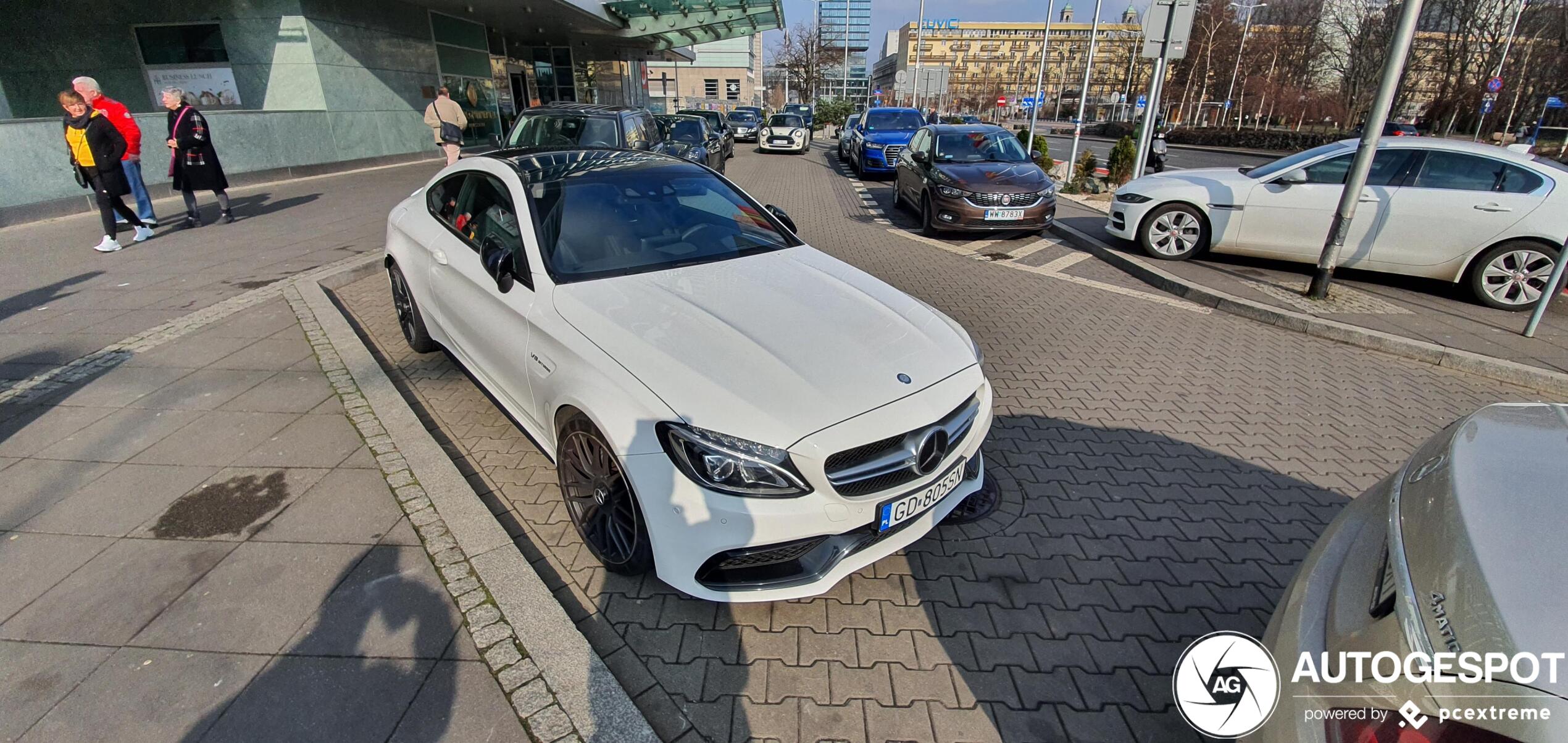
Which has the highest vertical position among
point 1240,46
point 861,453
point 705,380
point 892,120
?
point 1240,46

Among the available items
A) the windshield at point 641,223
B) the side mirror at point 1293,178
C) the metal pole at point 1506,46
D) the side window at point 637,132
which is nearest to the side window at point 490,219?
the windshield at point 641,223

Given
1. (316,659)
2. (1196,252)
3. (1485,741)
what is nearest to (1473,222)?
(1196,252)

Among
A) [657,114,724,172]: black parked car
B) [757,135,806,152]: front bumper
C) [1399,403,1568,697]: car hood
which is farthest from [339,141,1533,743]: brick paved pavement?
[757,135,806,152]: front bumper

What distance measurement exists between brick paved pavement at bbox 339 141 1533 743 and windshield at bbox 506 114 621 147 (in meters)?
5.33

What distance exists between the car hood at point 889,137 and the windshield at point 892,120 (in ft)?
1.76

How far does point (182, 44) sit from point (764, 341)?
2037 centimetres

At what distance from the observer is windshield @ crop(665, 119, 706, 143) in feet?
52.7

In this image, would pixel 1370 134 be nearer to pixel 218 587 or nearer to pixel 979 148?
pixel 979 148

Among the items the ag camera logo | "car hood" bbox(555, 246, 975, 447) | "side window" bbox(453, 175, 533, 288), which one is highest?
"side window" bbox(453, 175, 533, 288)

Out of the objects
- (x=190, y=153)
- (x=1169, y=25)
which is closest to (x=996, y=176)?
(x=1169, y=25)

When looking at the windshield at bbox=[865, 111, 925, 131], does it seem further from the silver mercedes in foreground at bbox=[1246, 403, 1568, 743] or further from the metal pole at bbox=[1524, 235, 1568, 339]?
the silver mercedes in foreground at bbox=[1246, 403, 1568, 743]

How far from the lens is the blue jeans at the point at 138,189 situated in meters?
Result: 8.52

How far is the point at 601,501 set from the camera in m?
2.75

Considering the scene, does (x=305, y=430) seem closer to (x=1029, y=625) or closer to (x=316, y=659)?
(x=316, y=659)
